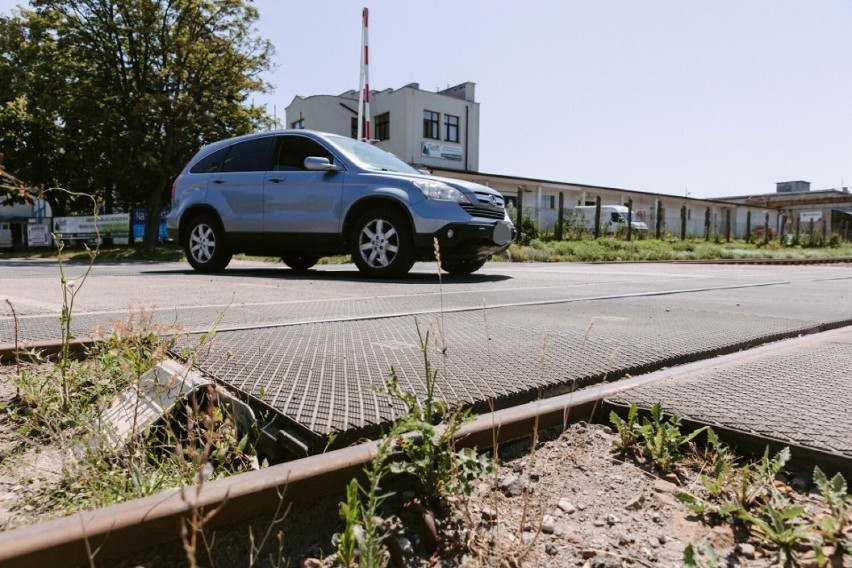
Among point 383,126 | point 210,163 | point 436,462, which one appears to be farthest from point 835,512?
point 383,126

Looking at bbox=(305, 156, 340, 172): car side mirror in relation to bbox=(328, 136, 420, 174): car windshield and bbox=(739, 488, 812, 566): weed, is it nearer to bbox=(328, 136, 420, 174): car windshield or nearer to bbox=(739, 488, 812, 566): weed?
bbox=(328, 136, 420, 174): car windshield

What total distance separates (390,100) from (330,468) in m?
36.0

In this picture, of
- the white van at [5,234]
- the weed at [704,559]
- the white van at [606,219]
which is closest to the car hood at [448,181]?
the weed at [704,559]

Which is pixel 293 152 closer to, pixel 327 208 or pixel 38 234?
pixel 327 208

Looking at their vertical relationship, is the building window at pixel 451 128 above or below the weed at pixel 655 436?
above

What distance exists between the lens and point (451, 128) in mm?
36812

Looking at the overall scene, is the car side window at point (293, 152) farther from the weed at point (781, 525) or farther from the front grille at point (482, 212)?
the weed at point (781, 525)

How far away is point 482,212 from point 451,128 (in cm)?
3097

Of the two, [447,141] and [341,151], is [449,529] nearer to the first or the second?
[341,151]

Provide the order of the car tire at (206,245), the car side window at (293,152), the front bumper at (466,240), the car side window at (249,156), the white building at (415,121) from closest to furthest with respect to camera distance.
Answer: the front bumper at (466,240) → the car side window at (293,152) → the car side window at (249,156) → the car tire at (206,245) → the white building at (415,121)

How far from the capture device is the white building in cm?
3456

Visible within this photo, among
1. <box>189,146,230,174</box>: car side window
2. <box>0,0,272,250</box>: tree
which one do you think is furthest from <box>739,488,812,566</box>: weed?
<box>0,0,272,250</box>: tree

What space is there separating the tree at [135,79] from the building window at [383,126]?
10.4 meters

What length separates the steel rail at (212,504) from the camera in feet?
3.31
